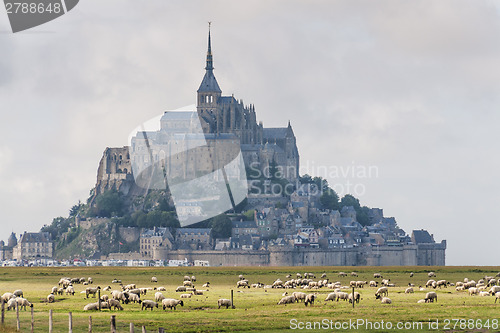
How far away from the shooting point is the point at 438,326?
36.9 metres

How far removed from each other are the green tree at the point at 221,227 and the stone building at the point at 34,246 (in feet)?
89.6

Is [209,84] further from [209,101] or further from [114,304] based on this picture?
[114,304]

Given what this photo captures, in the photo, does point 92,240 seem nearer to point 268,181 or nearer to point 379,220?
point 268,181

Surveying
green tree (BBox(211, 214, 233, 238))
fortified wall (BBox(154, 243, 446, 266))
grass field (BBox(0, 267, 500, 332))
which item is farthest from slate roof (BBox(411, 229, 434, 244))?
grass field (BBox(0, 267, 500, 332))

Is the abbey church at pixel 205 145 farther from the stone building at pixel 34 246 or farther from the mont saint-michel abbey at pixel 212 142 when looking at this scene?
the stone building at pixel 34 246

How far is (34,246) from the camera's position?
175375 mm

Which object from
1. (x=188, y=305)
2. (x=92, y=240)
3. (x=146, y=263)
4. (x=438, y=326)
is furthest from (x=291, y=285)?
(x=92, y=240)

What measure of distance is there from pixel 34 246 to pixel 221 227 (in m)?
32.3

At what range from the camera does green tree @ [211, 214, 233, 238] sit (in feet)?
546

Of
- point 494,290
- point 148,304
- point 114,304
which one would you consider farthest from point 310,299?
point 494,290

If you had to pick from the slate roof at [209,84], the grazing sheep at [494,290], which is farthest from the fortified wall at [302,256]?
the grazing sheep at [494,290]

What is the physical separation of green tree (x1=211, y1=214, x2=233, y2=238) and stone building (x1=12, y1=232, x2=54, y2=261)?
27.3 metres

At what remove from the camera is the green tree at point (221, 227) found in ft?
546

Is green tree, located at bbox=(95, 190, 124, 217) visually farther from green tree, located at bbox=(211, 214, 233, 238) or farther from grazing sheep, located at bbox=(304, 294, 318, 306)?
grazing sheep, located at bbox=(304, 294, 318, 306)
